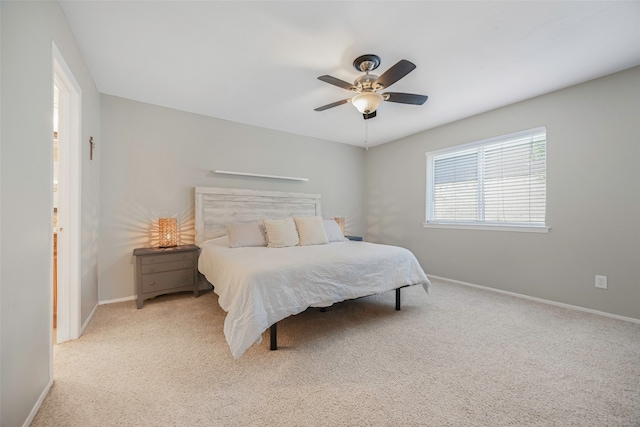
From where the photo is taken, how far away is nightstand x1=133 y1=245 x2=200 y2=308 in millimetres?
2896

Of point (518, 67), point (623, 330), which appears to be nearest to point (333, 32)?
point (518, 67)

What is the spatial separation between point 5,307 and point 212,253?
1.75 meters

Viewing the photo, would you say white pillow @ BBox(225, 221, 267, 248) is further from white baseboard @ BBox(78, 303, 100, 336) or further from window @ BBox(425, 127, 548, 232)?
window @ BBox(425, 127, 548, 232)

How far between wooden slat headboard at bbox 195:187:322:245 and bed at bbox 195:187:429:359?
0.01 meters

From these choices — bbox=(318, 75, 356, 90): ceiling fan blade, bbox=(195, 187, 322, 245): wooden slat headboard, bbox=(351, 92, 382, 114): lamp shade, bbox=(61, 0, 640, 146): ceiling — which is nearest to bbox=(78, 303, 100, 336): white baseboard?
bbox=(195, 187, 322, 245): wooden slat headboard

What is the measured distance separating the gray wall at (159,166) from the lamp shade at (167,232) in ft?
0.69

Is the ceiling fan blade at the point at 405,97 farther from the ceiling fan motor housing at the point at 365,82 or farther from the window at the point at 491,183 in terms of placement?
the window at the point at 491,183

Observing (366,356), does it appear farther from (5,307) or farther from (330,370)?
(5,307)

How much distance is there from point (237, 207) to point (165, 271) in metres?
1.25

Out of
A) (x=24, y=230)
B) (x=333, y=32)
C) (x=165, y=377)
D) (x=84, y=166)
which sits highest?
(x=333, y=32)

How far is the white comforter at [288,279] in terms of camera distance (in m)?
1.84


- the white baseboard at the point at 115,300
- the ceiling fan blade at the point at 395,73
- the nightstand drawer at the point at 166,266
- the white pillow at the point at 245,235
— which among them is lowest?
the white baseboard at the point at 115,300

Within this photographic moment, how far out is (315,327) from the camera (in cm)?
242

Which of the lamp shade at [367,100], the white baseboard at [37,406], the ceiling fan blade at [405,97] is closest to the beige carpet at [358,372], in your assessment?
the white baseboard at [37,406]
